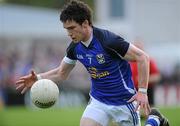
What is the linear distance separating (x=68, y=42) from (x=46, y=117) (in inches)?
458

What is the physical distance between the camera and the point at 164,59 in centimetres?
3406

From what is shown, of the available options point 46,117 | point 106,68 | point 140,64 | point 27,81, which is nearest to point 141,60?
point 140,64

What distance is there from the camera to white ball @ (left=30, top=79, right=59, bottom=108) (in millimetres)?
9766

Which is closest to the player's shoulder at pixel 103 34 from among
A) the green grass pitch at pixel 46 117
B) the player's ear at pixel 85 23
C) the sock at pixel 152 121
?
the player's ear at pixel 85 23

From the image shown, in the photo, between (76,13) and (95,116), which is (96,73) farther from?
(76,13)

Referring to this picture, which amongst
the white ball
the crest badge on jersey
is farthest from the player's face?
the white ball

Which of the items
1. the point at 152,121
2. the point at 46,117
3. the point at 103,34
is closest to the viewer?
the point at 103,34

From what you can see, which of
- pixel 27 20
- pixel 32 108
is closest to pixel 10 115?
pixel 32 108

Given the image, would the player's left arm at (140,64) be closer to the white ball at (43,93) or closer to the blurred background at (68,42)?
the white ball at (43,93)

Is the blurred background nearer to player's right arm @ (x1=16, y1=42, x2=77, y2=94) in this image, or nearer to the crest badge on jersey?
player's right arm @ (x1=16, y1=42, x2=77, y2=94)

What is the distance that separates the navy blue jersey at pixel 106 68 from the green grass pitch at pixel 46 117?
24.9ft

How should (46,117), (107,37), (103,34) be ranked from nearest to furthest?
(107,37) < (103,34) < (46,117)

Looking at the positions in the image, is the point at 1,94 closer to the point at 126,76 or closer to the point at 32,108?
the point at 32,108

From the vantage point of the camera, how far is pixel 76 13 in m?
9.54
